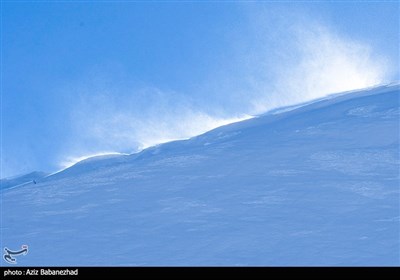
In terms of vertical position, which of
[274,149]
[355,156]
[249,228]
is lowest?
[249,228]

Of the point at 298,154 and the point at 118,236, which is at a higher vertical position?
the point at 298,154

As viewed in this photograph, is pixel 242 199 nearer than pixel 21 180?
Yes

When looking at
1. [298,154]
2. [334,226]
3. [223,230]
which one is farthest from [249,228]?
[298,154]

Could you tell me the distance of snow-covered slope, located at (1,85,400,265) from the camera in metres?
2.56

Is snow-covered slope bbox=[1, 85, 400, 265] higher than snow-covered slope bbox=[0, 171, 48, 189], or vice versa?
snow-covered slope bbox=[0, 171, 48, 189]

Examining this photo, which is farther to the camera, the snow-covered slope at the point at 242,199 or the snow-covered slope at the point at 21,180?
the snow-covered slope at the point at 21,180

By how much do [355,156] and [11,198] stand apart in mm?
2114

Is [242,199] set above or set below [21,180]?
below

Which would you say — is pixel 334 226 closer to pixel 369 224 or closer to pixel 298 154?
pixel 369 224

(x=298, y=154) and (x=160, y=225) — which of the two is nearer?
(x=160, y=225)

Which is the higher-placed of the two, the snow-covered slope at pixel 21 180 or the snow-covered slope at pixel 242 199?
the snow-covered slope at pixel 21 180

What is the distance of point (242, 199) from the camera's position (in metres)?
3.01

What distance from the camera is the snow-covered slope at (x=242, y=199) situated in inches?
101

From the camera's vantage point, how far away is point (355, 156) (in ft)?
10.8
